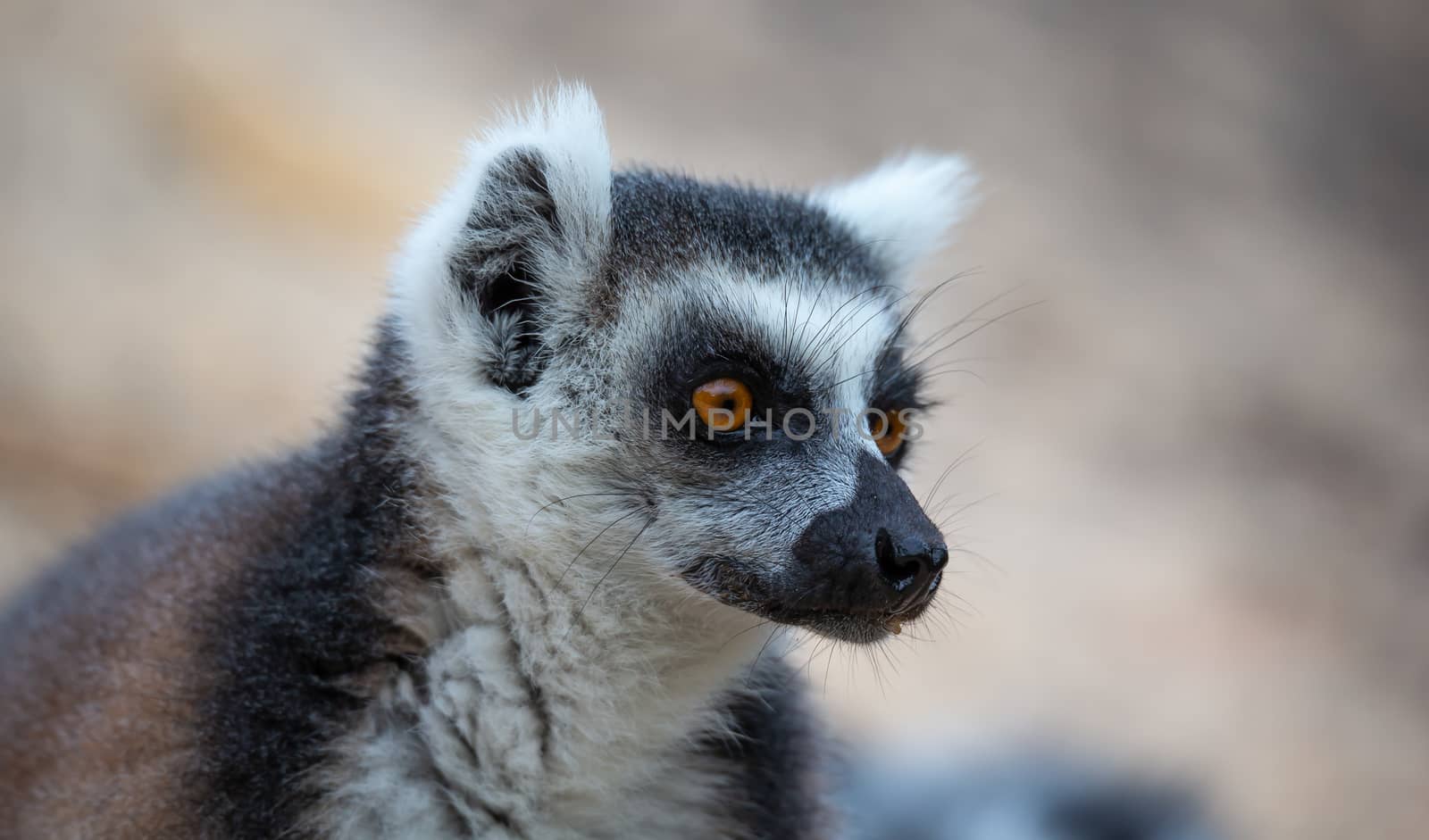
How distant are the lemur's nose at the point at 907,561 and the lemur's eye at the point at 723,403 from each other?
0.37m

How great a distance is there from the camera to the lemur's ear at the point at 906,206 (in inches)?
126

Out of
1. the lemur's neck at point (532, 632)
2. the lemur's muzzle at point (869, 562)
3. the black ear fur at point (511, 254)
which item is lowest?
the lemur's neck at point (532, 632)

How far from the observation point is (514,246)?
8.46ft

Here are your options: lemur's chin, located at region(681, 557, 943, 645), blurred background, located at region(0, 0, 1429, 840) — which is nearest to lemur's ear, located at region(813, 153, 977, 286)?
lemur's chin, located at region(681, 557, 943, 645)

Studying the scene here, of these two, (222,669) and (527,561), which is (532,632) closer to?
(527,561)

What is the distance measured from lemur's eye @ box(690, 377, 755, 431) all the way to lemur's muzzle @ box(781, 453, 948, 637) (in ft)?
0.86

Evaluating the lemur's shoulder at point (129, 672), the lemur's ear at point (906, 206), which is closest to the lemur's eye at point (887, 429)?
the lemur's ear at point (906, 206)

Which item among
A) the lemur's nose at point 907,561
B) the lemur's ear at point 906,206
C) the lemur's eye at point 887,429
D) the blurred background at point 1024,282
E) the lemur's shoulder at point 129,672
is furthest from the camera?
the blurred background at point 1024,282

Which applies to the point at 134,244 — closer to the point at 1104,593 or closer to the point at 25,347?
the point at 25,347

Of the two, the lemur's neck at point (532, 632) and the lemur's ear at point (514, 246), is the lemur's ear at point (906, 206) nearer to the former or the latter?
the lemur's ear at point (514, 246)

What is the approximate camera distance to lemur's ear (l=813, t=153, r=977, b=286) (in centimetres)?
321

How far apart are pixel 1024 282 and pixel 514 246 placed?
552 centimetres

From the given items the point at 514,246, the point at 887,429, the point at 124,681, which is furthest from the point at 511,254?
the point at 124,681

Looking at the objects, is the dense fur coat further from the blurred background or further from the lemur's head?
the blurred background
